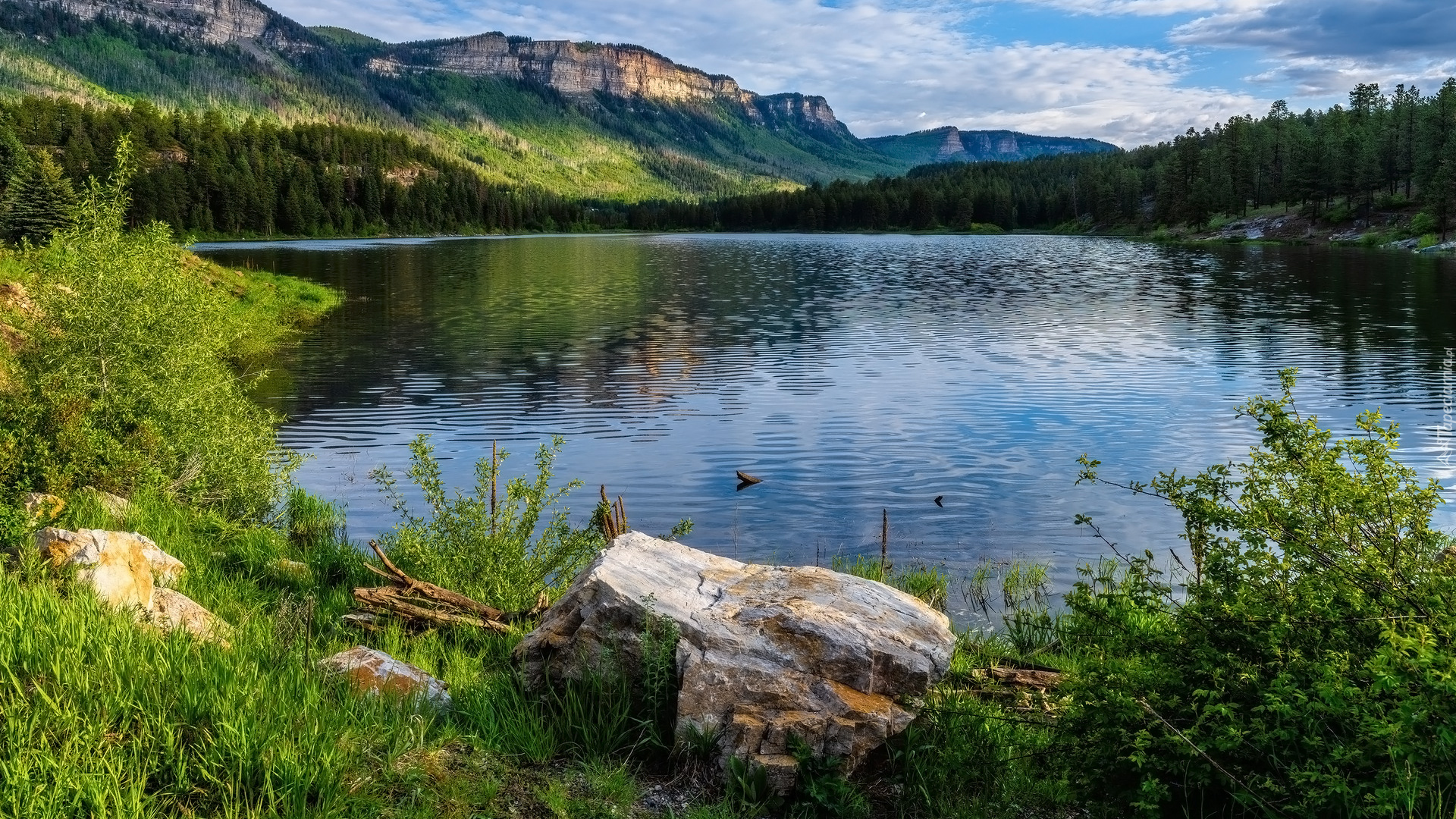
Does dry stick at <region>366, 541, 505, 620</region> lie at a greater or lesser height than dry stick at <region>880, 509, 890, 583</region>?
greater

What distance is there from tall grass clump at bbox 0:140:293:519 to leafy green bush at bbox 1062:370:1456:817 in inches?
613

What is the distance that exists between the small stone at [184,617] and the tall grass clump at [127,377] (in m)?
7.08

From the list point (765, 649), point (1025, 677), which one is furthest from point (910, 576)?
point (765, 649)

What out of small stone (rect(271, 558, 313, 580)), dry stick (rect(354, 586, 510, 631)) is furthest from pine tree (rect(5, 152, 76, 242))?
dry stick (rect(354, 586, 510, 631))

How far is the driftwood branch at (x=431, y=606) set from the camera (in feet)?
38.8

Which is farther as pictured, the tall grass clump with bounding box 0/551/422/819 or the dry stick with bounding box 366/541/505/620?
the dry stick with bounding box 366/541/505/620

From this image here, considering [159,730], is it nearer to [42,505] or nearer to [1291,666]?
[1291,666]

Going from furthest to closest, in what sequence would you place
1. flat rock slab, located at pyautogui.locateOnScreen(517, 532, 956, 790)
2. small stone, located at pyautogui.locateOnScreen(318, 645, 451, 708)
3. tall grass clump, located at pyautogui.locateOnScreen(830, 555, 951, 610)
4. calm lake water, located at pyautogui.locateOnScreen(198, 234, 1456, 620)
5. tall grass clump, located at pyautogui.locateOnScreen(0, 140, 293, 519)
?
calm lake water, located at pyautogui.locateOnScreen(198, 234, 1456, 620)
tall grass clump, located at pyautogui.locateOnScreen(0, 140, 293, 519)
tall grass clump, located at pyautogui.locateOnScreen(830, 555, 951, 610)
small stone, located at pyautogui.locateOnScreen(318, 645, 451, 708)
flat rock slab, located at pyautogui.locateOnScreen(517, 532, 956, 790)

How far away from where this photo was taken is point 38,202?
81.6 metres

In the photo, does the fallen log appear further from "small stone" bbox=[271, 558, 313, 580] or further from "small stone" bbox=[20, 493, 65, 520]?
"small stone" bbox=[20, 493, 65, 520]

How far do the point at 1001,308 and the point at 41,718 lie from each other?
2544 inches

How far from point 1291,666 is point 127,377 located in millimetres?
19555

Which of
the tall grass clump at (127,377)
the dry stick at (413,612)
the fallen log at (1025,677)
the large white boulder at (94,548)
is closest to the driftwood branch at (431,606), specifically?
the dry stick at (413,612)

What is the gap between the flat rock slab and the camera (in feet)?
25.6
